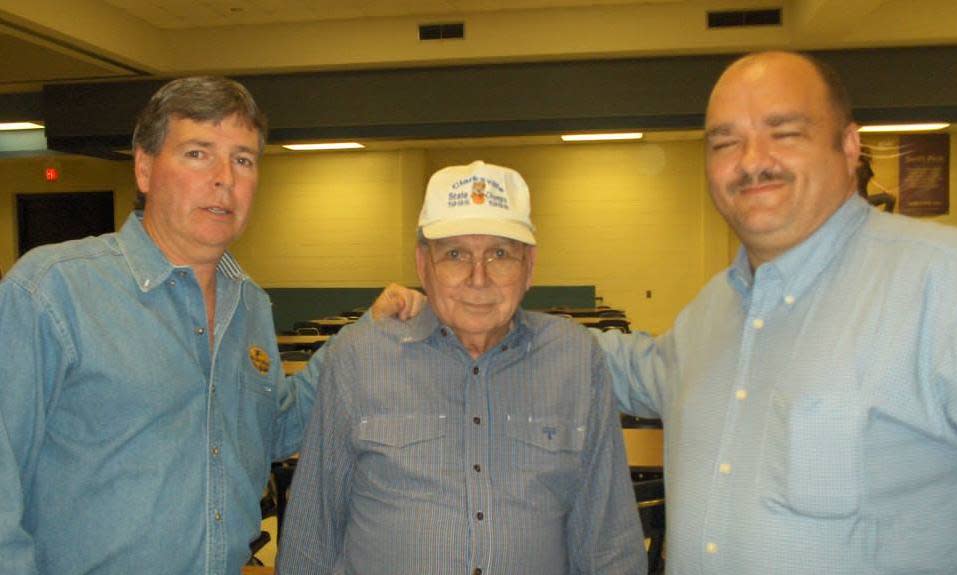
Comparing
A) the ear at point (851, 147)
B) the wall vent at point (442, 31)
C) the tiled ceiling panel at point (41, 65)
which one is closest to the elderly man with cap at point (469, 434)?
the ear at point (851, 147)

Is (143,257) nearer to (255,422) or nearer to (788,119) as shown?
(255,422)

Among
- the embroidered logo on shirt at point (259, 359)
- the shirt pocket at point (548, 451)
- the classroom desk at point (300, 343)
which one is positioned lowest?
the classroom desk at point (300, 343)

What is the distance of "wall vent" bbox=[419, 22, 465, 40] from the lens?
7.38 metres

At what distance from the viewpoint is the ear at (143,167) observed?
173cm

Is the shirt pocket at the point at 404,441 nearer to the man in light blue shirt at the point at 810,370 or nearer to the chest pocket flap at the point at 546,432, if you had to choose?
the chest pocket flap at the point at 546,432

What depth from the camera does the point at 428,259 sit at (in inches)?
74.3

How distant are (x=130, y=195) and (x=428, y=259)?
1192 centimetres

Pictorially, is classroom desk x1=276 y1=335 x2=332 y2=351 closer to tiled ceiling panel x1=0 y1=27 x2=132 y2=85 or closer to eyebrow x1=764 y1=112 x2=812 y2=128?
tiled ceiling panel x1=0 y1=27 x2=132 y2=85

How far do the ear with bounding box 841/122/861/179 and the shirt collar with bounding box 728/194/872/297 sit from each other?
8cm

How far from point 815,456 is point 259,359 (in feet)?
4.17

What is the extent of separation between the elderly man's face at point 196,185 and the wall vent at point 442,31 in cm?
598

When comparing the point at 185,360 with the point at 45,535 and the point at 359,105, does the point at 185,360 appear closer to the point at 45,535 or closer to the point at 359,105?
the point at 45,535

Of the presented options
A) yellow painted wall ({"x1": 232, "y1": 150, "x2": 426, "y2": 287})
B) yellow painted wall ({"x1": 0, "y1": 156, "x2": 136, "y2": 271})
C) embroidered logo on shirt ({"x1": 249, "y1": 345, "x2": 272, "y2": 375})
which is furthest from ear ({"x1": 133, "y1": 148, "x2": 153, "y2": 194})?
yellow painted wall ({"x1": 0, "y1": 156, "x2": 136, "y2": 271})

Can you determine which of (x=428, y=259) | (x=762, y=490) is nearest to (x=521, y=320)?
(x=428, y=259)
